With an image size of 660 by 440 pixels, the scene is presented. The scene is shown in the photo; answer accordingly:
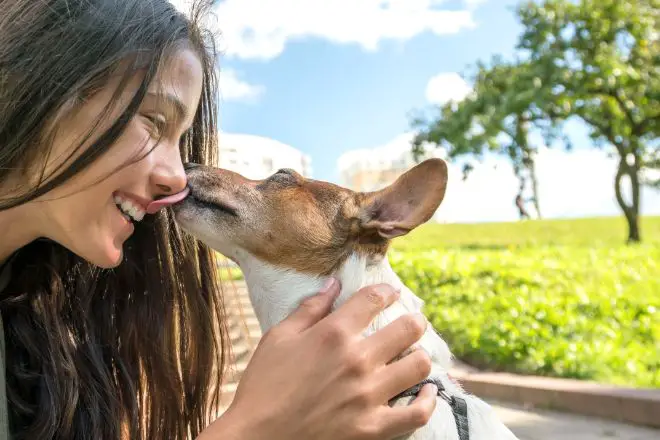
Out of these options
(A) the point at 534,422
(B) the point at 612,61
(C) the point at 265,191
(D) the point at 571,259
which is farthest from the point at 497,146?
(C) the point at 265,191

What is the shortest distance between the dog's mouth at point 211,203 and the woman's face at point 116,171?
19cm

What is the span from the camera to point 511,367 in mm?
5570

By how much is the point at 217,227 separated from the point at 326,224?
1.03 ft

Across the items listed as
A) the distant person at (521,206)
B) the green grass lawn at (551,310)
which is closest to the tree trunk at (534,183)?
the distant person at (521,206)

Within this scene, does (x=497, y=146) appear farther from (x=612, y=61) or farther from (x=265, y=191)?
(x=265, y=191)

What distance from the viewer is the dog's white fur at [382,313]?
68.4 inches

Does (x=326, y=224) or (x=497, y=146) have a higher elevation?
(x=497, y=146)

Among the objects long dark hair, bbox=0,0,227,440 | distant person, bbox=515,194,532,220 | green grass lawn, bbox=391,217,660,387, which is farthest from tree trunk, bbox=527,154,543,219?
long dark hair, bbox=0,0,227,440

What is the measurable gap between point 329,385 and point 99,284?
3.65ft

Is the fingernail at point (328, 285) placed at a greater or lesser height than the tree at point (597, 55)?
lesser

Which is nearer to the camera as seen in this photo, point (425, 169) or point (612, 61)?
point (425, 169)

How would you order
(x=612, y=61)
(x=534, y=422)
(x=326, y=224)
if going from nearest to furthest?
(x=326, y=224), (x=534, y=422), (x=612, y=61)

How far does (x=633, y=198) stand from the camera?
15906mm

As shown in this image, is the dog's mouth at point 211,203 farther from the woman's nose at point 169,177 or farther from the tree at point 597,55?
the tree at point 597,55
